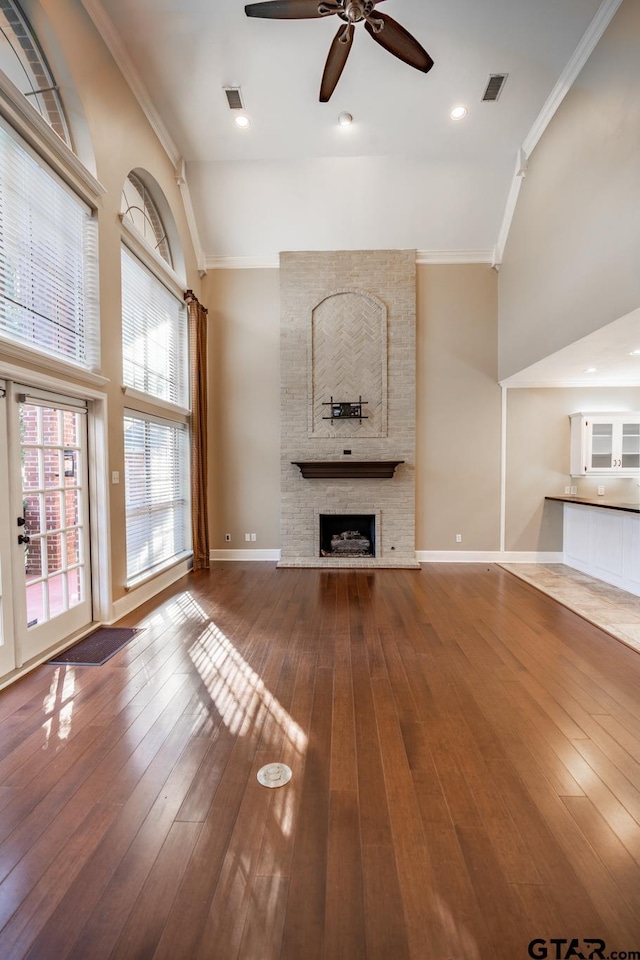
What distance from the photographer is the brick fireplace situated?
6.00 metres

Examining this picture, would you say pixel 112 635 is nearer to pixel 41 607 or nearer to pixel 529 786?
pixel 41 607

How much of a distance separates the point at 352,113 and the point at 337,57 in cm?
157

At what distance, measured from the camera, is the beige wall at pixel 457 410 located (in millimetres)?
6098

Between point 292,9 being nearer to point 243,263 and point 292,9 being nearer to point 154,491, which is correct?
point 243,263

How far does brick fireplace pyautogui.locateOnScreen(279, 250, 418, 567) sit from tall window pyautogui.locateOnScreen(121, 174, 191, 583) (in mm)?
1469

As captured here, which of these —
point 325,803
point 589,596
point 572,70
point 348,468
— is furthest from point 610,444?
point 325,803

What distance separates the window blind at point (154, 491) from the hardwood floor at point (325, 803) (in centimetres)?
145

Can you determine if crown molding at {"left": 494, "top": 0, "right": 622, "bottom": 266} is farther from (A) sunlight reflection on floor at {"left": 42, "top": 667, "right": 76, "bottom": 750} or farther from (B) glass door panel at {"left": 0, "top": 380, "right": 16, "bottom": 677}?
(A) sunlight reflection on floor at {"left": 42, "top": 667, "right": 76, "bottom": 750}

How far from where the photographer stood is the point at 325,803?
1.70 meters

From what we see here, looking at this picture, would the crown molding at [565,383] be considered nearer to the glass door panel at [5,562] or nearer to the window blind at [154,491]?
the window blind at [154,491]

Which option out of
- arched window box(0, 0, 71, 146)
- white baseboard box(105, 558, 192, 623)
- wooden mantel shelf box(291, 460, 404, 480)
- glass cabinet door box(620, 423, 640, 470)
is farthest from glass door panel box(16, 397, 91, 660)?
glass cabinet door box(620, 423, 640, 470)

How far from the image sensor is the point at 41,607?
3025 millimetres

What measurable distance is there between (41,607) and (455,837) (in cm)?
295

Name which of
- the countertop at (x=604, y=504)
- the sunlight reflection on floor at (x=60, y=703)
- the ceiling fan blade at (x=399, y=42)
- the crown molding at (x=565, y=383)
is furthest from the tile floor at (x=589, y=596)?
the ceiling fan blade at (x=399, y=42)
